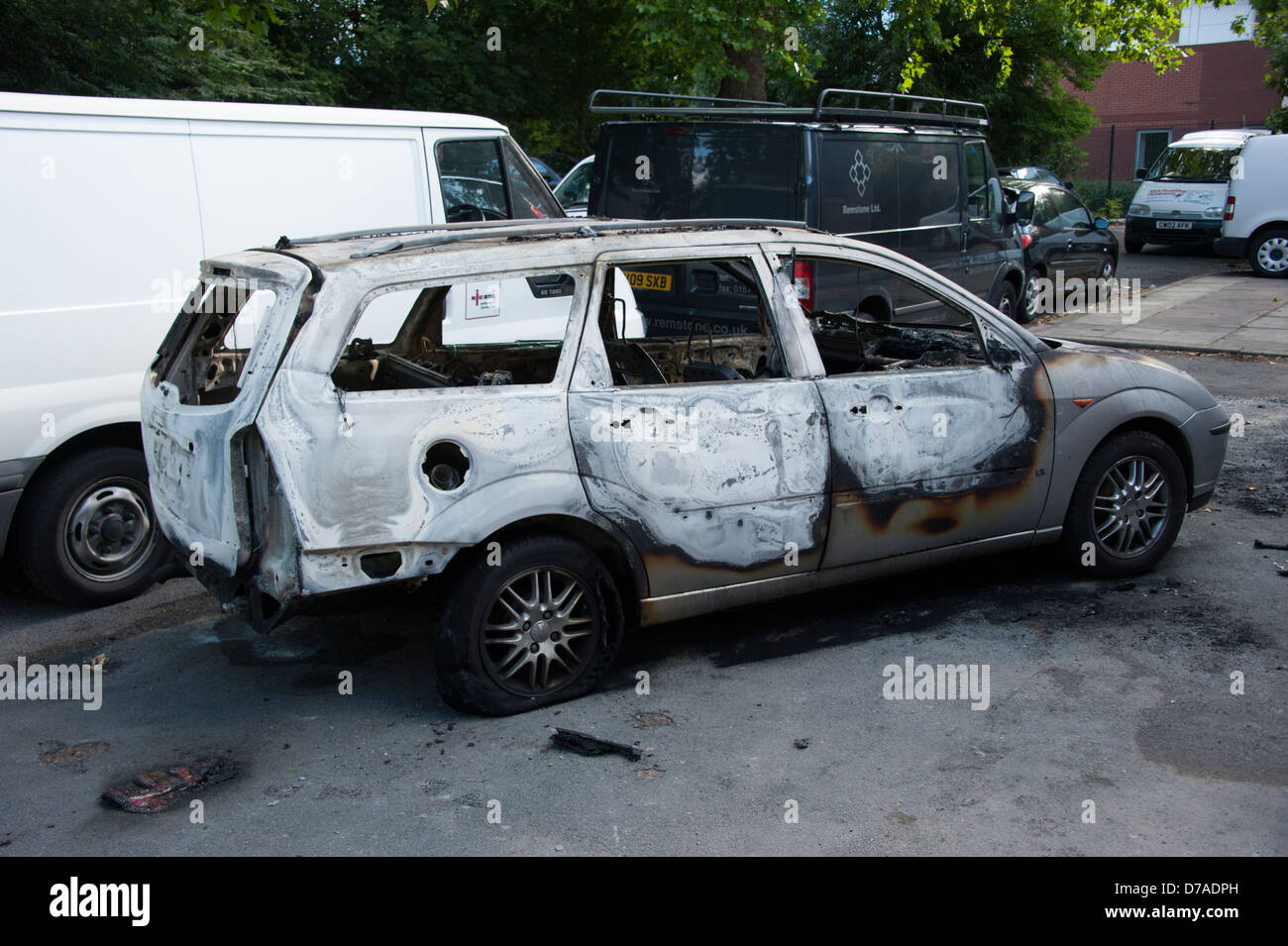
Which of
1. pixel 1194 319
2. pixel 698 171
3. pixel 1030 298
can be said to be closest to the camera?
pixel 698 171

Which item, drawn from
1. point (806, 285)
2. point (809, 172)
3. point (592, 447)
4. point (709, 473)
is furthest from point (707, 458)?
point (809, 172)

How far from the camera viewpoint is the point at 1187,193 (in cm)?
2180

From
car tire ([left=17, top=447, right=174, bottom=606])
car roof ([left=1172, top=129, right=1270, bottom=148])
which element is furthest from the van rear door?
car roof ([left=1172, top=129, right=1270, bottom=148])

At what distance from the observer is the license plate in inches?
347

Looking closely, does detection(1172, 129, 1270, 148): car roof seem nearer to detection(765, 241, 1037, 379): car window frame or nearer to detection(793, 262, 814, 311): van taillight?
detection(793, 262, 814, 311): van taillight

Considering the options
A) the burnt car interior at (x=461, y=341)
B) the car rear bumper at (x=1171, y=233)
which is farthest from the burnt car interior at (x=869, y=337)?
the car rear bumper at (x=1171, y=233)

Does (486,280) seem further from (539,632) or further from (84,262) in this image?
(84,262)

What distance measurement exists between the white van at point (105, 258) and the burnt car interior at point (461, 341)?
0.89 metres

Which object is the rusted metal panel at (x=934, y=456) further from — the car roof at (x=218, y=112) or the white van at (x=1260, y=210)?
the white van at (x=1260, y=210)

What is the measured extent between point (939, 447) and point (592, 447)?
1.64m

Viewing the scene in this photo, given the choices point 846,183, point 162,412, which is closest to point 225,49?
point 846,183

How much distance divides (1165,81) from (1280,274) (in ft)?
82.4

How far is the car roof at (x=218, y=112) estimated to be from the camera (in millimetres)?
5520

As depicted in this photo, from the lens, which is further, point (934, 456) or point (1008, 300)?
point (1008, 300)
